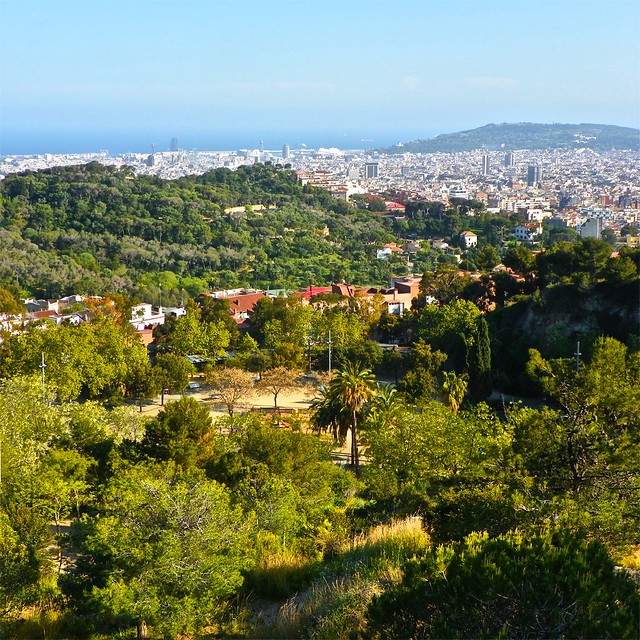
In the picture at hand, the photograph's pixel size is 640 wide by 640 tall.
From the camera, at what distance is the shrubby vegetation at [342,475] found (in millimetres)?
3891

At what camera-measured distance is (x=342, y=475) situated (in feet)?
33.8

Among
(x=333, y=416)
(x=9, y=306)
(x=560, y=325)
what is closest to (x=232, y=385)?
(x=333, y=416)

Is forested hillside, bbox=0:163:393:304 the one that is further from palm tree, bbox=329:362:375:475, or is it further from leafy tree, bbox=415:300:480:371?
palm tree, bbox=329:362:375:475

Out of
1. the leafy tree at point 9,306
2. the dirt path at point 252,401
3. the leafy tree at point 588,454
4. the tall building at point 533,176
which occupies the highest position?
the tall building at point 533,176

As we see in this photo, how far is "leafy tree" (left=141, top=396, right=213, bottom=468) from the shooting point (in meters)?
9.79

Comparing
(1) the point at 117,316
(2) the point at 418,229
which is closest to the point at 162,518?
(1) the point at 117,316

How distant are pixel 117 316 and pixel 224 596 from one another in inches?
678

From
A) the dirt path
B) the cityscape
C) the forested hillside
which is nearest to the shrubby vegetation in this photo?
the dirt path

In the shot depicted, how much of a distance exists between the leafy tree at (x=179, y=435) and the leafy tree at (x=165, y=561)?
3766 mm

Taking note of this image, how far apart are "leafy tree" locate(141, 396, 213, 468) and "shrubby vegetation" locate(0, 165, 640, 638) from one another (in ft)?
0.10

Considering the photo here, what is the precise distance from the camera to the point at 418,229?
4675 cm

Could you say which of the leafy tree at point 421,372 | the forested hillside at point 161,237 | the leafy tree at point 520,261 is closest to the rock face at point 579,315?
the leafy tree at point 421,372

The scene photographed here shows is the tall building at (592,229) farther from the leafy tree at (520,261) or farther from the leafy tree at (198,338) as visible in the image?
the leafy tree at (198,338)

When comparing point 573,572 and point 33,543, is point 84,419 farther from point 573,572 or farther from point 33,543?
point 573,572
